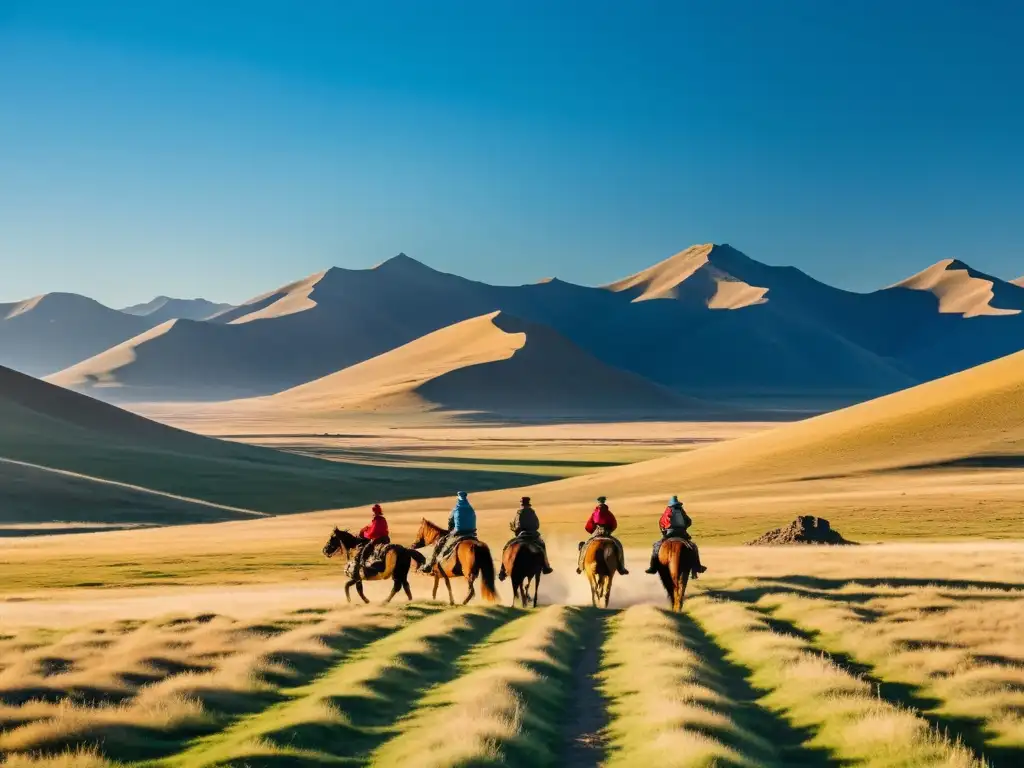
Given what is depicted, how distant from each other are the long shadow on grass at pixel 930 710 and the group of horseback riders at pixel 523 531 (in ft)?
20.2

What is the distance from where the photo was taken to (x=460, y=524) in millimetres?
30047

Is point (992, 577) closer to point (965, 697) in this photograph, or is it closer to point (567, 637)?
point (567, 637)

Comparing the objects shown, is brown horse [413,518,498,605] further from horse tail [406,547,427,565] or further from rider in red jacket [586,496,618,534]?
rider in red jacket [586,496,618,534]

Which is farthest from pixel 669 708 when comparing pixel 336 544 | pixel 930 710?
pixel 336 544

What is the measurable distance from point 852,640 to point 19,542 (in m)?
53.5

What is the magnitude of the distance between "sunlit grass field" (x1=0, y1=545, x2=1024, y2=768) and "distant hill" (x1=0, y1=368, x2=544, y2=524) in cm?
5609

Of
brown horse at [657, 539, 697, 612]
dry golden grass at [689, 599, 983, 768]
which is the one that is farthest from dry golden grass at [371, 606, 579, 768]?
brown horse at [657, 539, 697, 612]

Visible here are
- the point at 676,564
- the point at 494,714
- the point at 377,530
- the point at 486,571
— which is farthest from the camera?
the point at 377,530

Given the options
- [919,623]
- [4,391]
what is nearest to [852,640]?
[919,623]

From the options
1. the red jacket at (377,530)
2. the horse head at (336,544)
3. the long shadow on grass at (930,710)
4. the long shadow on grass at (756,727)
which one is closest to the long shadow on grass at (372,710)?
the long shadow on grass at (756,727)

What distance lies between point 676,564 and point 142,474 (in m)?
91.7

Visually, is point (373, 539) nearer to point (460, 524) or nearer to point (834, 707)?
point (460, 524)

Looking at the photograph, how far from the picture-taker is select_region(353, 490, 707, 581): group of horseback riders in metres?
29.2

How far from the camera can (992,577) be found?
112 feet
